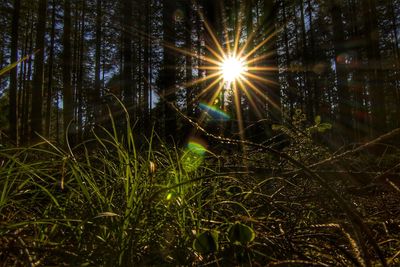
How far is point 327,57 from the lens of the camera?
3002 cm

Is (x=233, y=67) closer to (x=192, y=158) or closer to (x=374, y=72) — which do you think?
(x=374, y=72)

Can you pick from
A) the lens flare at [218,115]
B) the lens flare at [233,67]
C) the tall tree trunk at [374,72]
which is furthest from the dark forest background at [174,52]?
the lens flare at [218,115]

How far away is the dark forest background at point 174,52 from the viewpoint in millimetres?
14539

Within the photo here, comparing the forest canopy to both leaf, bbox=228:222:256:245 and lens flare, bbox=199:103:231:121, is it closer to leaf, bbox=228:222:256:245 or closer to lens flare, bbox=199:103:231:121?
leaf, bbox=228:222:256:245

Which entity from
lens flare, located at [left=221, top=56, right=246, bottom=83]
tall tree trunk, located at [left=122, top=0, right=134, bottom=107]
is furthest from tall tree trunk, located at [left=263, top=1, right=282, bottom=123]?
tall tree trunk, located at [left=122, top=0, right=134, bottom=107]

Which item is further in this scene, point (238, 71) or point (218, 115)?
point (238, 71)

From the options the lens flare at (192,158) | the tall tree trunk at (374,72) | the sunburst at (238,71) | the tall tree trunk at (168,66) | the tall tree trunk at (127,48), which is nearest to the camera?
Answer: the lens flare at (192,158)

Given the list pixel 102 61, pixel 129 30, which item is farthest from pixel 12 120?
pixel 102 61

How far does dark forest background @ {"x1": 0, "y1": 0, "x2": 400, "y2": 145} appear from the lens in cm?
1454

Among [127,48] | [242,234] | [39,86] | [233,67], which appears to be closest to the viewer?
[242,234]

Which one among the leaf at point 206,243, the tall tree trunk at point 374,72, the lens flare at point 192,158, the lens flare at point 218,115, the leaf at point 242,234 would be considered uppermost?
the tall tree trunk at point 374,72

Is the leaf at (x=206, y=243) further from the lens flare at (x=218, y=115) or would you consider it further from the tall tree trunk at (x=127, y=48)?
the tall tree trunk at (x=127, y=48)

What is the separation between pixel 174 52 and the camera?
19547mm

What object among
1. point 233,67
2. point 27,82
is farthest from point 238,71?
point 27,82
